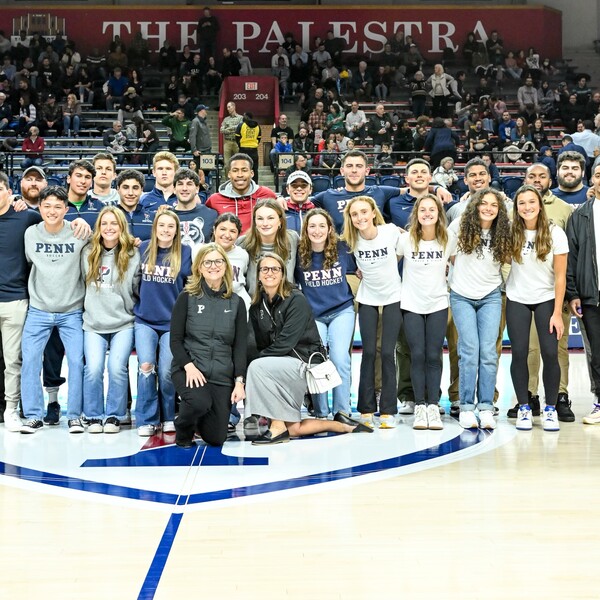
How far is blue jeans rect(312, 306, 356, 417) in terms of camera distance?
641 cm

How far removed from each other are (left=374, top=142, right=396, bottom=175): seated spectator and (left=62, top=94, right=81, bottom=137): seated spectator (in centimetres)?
682

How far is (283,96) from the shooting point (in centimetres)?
2183

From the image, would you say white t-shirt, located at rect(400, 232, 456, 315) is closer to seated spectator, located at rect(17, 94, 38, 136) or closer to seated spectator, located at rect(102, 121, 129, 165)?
seated spectator, located at rect(102, 121, 129, 165)

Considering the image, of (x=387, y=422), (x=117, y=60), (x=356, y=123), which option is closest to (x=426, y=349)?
(x=387, y=422)

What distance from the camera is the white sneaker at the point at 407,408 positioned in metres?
6.89

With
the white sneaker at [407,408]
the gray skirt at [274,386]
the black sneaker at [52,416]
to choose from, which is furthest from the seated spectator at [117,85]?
the gray skirt at [274,386]

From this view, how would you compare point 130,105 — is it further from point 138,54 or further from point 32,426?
point 32,426

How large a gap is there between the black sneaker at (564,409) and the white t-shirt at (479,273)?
1.06m

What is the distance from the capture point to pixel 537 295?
6336mm

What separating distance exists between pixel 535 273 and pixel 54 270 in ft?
11.1

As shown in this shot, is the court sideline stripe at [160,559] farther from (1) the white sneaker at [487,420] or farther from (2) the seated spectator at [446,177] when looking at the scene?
(2) the seated spectator at [446,177]

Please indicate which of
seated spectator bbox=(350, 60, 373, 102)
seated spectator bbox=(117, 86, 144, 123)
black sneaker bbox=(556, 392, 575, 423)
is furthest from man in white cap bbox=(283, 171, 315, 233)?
seated spectator bbox=(350, 60, 373, 102)

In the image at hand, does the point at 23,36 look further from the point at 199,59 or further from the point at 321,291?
the point at 321,291

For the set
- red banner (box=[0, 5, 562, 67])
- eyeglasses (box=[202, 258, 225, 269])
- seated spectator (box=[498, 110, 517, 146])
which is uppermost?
red banner (box=[0, 5, 562, 67])
